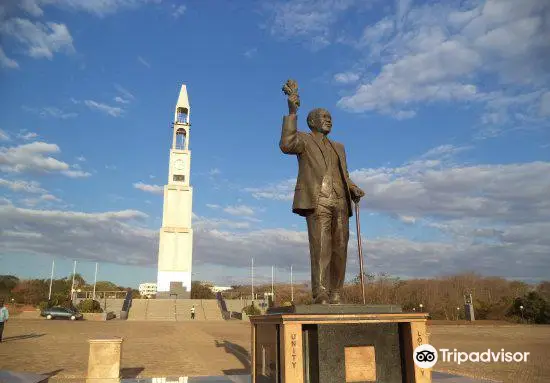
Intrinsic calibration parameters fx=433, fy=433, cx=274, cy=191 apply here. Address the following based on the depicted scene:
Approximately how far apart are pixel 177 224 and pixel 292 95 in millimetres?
43808

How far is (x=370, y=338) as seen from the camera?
4.99 metres

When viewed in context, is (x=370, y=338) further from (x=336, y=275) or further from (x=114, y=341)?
(x=114, y=341)

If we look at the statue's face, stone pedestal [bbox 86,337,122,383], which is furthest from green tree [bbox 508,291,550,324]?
the statue's face

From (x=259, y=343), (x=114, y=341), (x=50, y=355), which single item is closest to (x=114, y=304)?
(x=50, y=355)

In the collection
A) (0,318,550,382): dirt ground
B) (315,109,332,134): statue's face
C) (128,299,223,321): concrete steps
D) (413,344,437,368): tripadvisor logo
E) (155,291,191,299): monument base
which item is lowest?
(0,318,550,382): dirt ground

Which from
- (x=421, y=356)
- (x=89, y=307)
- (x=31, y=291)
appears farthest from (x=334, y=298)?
(x=31, y=291)

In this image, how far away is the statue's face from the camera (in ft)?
20.4

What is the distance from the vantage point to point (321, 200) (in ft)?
18.7

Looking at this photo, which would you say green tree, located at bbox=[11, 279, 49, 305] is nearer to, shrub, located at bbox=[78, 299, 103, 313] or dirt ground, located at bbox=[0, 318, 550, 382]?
shrub, located at bbox=[78, 299, 103, 313]

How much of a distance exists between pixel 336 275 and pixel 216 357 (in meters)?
8.56

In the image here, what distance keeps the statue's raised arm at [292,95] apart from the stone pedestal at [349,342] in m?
2.55

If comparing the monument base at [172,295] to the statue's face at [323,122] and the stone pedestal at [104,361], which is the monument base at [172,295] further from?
the statue's face at [323,122]

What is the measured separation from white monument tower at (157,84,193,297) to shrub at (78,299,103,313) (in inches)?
379

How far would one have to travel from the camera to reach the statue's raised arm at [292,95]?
5.71 meters
